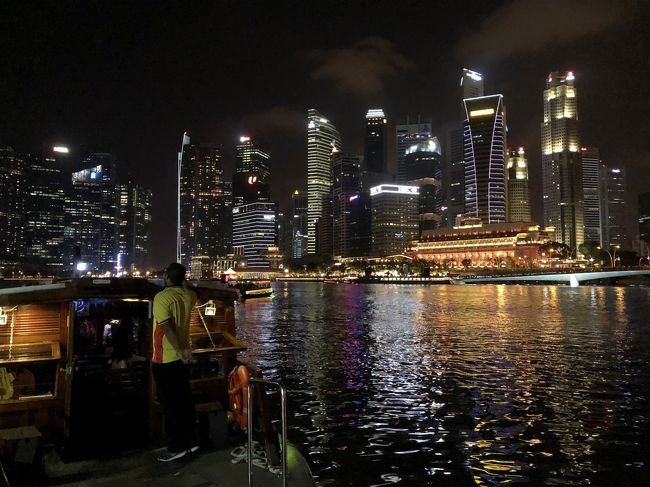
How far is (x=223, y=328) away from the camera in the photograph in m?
10.5

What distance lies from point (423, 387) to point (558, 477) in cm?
715

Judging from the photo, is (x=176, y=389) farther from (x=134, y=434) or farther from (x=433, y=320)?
(x=433, y=320)

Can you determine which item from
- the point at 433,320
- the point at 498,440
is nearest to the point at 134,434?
the point at 498,440

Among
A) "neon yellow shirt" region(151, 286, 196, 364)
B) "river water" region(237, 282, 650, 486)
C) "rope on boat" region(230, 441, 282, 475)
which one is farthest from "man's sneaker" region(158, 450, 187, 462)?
"river water" region(237, 282, 650, 486)

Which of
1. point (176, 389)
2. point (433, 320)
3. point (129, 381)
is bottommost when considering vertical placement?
point (433, 320)

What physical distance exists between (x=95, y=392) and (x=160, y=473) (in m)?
3.86

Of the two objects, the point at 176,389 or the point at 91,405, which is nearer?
the point at 176,389

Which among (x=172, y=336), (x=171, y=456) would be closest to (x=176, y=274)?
(x=172, y=336)

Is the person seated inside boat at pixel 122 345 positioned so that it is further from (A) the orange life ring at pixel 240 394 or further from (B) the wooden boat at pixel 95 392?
(A) the orange life ring at pixel 240 394

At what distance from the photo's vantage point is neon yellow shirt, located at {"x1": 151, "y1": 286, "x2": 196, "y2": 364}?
6.61 metres

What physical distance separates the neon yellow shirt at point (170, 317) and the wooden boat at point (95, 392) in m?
1.28

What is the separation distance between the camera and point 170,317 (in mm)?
6574

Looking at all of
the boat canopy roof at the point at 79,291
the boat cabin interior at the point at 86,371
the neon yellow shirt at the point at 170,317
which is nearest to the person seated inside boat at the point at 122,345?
the boat cabin interior at the point at 86,371

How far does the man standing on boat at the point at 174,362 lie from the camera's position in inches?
261
